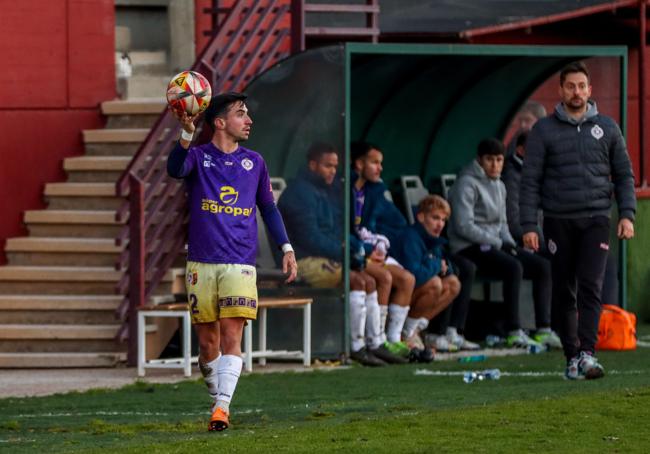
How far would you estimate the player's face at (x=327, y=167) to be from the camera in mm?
15227

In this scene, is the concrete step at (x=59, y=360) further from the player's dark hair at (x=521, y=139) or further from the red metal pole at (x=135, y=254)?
the player's dark hair at (x=521, y=139)

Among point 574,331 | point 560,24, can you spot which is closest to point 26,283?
point 574,331

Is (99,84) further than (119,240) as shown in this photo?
Yes

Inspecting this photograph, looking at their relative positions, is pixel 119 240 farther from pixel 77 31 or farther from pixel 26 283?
pixel 77 31

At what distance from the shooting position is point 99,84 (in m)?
17.7

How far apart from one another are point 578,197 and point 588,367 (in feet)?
3.72

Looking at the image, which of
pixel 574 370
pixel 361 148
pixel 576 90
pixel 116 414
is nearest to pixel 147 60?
pixel 361 148

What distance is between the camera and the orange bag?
620 inches

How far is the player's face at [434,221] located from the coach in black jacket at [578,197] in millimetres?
3467

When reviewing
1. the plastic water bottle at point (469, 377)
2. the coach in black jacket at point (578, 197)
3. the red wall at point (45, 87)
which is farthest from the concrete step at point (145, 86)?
the coach in black jacket at point (578, 197)

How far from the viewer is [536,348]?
16.2 meters

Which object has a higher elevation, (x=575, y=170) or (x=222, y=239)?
(x=575, y=170)

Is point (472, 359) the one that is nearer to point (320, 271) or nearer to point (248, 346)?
point (320, 271)

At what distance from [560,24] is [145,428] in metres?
11.5
